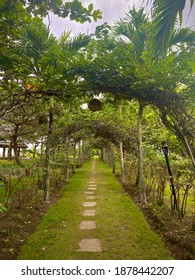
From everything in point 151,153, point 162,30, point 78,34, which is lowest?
point 151,153

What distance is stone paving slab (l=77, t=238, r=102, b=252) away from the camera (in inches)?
130

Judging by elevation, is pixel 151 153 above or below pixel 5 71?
below

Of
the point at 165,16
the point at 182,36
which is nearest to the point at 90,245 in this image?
the point at 165,16

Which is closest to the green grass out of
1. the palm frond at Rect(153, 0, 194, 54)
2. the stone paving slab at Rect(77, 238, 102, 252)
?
the stone paving slab at Rect(77, 238, 102, 252)

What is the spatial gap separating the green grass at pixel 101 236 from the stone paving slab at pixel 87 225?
0.32 feet

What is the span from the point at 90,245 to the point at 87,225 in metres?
0.98

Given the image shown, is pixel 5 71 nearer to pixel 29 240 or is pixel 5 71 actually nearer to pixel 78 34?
pixel 78 34

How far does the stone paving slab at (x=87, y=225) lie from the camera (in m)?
4.25

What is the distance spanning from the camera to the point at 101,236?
3.85m

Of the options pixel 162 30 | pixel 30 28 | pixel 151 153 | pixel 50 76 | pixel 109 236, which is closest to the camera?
pixel 162 30

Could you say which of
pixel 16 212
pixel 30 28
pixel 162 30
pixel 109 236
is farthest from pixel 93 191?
pixel 162 30

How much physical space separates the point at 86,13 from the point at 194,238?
3879 mm

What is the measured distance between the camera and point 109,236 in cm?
387

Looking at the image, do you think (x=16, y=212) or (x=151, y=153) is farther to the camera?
(x=151, y=153)
